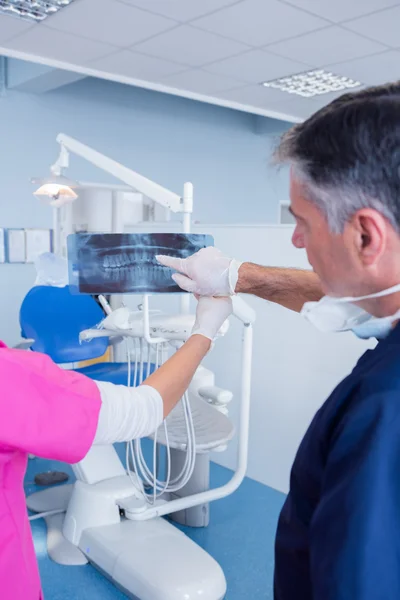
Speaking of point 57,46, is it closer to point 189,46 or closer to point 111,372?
point 189,46

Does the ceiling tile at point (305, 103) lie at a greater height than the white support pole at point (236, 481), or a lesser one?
greater

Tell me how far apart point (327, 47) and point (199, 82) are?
1.12 metres

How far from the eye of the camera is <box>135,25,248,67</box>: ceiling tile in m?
3.39

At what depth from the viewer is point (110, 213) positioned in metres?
5.20

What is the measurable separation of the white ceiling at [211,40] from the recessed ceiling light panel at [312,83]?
14cm

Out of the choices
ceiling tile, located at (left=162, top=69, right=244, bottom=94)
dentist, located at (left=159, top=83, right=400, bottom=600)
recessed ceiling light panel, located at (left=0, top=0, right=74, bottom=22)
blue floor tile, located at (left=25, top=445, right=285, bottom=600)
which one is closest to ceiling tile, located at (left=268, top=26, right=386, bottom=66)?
ceiling tile, located at (left=162, top=69, right=244, bottom=94)

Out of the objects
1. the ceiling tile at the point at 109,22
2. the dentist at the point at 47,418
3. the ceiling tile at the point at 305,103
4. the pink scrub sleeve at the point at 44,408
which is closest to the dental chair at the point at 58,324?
the ceiling tile at the point at 109,22

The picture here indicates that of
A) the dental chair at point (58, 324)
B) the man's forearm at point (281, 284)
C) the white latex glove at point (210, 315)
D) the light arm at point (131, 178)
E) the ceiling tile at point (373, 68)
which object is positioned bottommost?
the dental chair at point (58, 324)

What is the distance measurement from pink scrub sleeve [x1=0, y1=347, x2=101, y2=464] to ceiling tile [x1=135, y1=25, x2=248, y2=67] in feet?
9.33

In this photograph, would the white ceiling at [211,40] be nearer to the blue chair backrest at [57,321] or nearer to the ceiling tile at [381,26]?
the ceiling tile at [381,26]

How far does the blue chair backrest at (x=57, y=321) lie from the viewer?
2.66 metres

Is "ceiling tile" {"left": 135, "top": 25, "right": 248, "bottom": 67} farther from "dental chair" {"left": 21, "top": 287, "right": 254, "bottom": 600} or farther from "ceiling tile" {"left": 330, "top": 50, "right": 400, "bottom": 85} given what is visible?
"dental chair" {"left": 21, "top": 287, "right": 254, "bottom": 600}

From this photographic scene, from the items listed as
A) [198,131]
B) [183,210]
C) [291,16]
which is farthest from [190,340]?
[198,131]

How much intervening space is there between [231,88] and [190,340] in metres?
3.80
